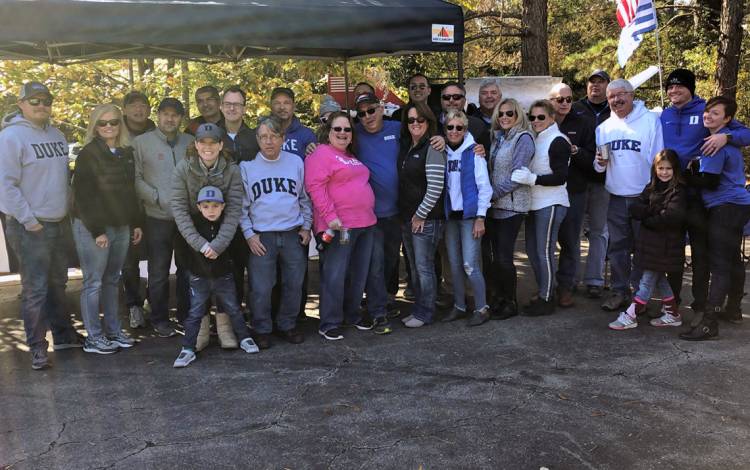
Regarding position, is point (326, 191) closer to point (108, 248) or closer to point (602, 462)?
point (108, 248)

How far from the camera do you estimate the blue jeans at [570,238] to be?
5.80m

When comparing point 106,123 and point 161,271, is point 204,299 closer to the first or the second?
point 161,271

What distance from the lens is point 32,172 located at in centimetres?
445

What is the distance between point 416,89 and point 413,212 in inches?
55.0

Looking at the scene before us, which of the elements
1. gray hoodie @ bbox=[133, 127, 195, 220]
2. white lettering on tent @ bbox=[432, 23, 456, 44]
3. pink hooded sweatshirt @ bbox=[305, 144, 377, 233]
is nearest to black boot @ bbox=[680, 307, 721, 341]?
pink hooded sweatshirt @ bbox=[305, 144, 377, 233]

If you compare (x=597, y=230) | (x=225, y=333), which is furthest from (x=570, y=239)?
(x=225, y=333)

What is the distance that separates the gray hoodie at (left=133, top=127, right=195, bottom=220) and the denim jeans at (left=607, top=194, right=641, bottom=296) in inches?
142

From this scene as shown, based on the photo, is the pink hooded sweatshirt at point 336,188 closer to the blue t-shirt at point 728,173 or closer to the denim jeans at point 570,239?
the denim jeans at point 570,239

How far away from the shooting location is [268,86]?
1033 cm

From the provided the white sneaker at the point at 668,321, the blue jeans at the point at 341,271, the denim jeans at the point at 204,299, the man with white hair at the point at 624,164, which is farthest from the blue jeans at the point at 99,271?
the white sneaker at the point at 668,321

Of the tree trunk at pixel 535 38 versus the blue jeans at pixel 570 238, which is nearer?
the blue jeans at pixel 570 238

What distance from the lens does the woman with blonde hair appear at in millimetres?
4602

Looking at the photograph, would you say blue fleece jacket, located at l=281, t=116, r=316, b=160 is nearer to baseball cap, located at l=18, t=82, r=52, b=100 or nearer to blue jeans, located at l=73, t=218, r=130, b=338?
blue jeans, located at l=73, t=218, r=130, b=338

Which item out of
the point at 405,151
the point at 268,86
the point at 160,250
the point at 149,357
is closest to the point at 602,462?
the point at 405,151
